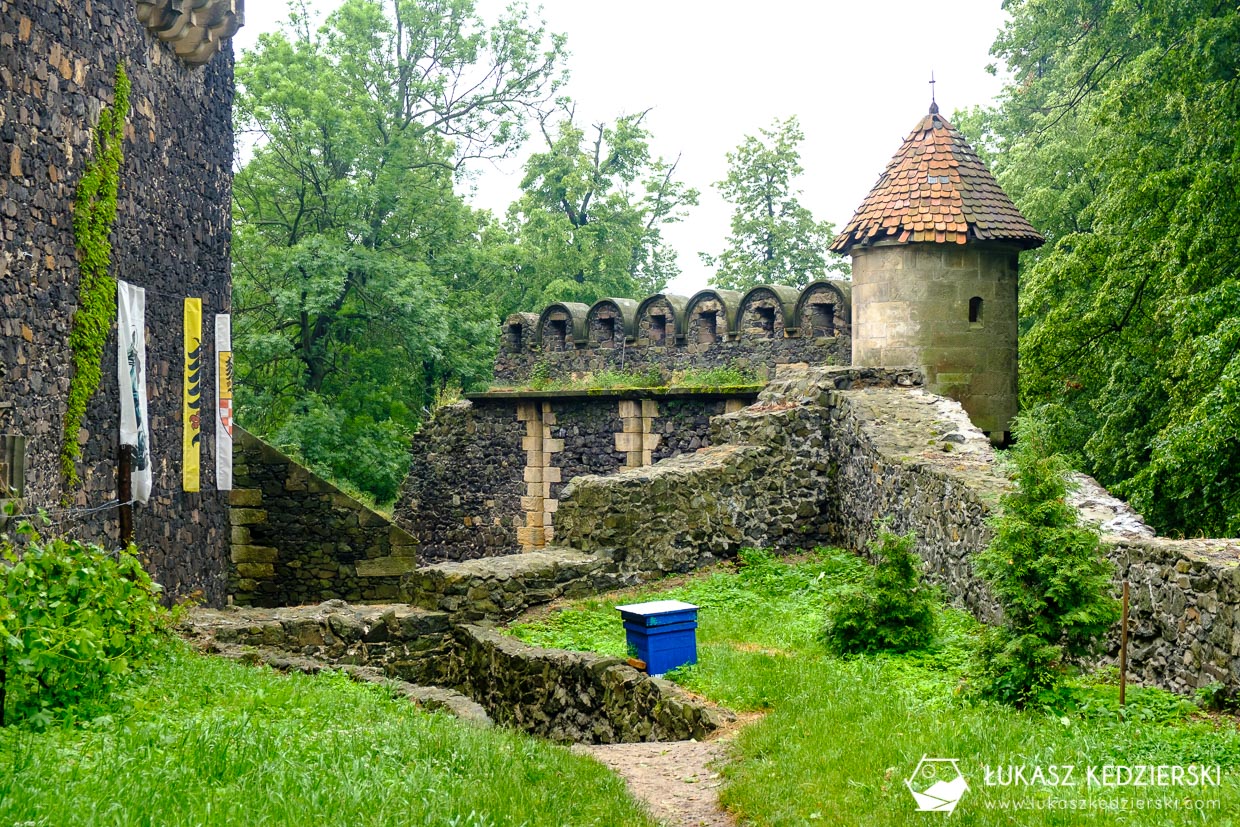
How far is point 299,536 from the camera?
1489 centimetres

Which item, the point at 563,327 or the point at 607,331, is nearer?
the point at 607,331

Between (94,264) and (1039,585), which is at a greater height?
(94,264)

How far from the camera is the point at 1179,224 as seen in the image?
1359 cm

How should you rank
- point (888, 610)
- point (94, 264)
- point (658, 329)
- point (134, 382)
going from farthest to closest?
point (658, 329) < point (134, 382) < point (94, 264) < point (888, 610)

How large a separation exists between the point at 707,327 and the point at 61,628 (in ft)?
44.8

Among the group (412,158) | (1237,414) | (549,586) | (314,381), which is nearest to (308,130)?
(412,158)

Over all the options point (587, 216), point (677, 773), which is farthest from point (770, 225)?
point (677, 773)

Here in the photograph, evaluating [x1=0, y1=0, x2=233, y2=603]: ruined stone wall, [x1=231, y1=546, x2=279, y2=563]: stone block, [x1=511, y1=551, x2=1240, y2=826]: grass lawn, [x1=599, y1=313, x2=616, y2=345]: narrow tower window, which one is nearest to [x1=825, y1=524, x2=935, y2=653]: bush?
[x1=511, y1=551, x2=1240, y2=826]: grass lawn

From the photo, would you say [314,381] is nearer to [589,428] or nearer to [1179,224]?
[589,428]

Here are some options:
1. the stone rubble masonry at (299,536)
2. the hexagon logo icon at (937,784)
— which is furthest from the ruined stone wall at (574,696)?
the stone rubble masonry at (299,536)

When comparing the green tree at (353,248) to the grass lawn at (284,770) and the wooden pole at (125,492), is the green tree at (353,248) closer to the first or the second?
the wooden pole at (125,492)

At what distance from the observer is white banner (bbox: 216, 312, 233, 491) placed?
13.1m

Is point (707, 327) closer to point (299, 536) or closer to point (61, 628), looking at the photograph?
point (299, 536)

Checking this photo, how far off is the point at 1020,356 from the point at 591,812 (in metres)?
13.0
